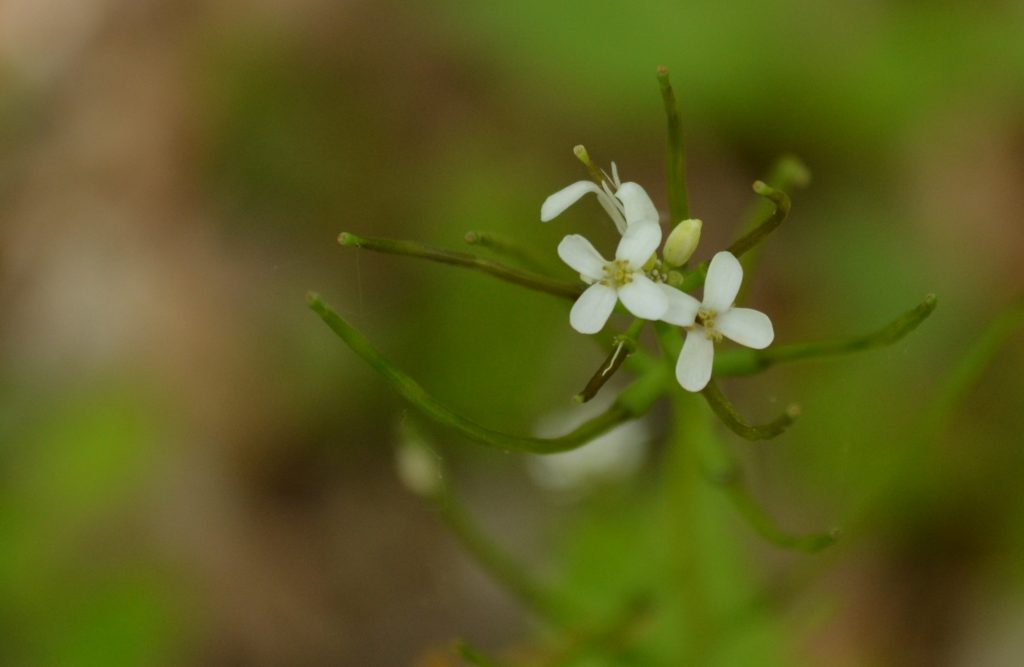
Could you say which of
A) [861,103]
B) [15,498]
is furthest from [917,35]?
[15,498]

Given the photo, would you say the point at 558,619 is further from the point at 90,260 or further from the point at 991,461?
the point at 90,260

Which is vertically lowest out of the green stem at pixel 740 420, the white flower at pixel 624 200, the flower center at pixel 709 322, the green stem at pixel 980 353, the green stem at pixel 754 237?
the green stem at pixel 740 420

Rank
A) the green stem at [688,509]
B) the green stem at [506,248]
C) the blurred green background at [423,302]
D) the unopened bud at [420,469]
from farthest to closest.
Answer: the blurred green background at [423,302], the unopened bud at [420,469], the green stem at [688,509], the green stem at [506,248]

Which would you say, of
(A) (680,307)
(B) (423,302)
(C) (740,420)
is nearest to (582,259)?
(A) (680,307)

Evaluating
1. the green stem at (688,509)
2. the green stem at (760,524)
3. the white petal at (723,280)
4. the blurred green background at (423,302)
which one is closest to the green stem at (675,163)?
the white petal at (723,280)

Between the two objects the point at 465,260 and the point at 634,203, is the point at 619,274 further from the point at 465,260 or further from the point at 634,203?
the point at 465,260

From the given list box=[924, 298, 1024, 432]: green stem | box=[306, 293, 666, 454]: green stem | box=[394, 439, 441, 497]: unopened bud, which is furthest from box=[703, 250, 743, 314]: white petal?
box=[394, 439, 441, 497]: unopened bud

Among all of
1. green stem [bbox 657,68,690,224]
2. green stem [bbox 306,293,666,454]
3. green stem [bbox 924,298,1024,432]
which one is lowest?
green stem [bbox 306,293,666,454]

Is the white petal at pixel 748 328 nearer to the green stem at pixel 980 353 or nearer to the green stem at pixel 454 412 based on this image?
the green stem at pixel 454 412

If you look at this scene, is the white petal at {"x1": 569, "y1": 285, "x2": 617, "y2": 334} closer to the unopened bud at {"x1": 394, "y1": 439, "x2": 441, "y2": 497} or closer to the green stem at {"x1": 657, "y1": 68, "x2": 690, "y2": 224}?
the green stem at {"x1": 657, "y1": 68, "x2": 690, "y2": 224}
